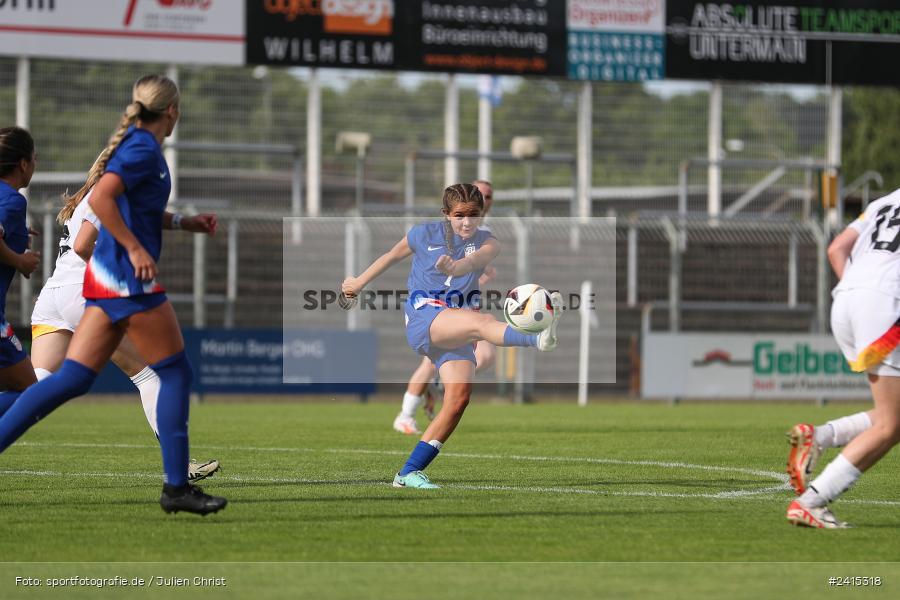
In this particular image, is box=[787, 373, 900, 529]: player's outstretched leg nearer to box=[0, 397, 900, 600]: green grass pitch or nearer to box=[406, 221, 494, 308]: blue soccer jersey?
box=[0, 397, 900, 600]: green grass pitch

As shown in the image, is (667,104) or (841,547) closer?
(841,547)

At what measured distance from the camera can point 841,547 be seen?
6973 mm

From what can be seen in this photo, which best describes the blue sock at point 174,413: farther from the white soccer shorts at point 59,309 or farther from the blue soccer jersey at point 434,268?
the white soccer shorts at point 59,309

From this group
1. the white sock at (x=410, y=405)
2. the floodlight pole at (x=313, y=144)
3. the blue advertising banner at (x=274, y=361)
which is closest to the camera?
the white sock at (x=410, y=405)

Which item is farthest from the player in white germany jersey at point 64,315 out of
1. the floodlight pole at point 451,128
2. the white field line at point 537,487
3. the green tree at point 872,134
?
the green tree at point 872,134

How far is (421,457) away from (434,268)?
1.40 metres

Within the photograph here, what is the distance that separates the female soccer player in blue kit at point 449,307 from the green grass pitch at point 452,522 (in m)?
0.40

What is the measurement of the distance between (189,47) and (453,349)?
766 inches

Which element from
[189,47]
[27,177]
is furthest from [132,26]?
[27,177]

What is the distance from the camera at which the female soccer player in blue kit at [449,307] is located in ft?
30.5

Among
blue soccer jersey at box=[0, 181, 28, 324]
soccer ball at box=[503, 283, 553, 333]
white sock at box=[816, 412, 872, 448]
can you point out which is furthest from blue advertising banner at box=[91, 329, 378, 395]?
white sock at box=[816, 412, 872, 448]

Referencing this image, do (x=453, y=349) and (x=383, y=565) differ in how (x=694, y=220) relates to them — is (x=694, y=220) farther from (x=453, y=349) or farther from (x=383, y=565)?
(x=383, y=565)

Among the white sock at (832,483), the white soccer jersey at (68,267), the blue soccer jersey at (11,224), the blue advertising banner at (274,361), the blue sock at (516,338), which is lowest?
the blue advertising banner at (274,361)

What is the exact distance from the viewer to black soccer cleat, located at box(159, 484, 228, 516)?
7613 mm
